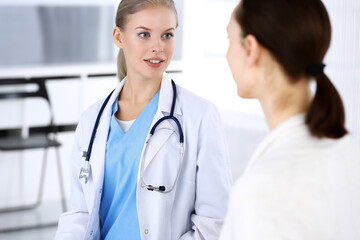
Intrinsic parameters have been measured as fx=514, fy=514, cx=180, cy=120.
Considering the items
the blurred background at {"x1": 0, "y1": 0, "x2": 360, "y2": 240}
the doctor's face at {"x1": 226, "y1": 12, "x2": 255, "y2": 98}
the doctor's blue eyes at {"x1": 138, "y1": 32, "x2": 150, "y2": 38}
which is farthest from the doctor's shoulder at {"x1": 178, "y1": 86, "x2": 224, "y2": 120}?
the blurred background at {"x1": 0, "y1": 0, "x2": 360, "y2": 240}

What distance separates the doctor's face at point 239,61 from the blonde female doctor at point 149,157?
50cm

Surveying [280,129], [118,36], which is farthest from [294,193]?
[118,36]

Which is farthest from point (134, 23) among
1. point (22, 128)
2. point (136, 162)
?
point (22, 128)

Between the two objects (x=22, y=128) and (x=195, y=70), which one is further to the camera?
(x=195, y=70)

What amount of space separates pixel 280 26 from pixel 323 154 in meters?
0.22

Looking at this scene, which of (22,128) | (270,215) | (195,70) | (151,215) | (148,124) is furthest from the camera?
(195,70)

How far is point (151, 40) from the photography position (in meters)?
1.55

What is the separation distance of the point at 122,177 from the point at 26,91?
5.98 ft

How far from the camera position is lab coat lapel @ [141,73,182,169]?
1.46m

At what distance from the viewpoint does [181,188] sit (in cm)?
147

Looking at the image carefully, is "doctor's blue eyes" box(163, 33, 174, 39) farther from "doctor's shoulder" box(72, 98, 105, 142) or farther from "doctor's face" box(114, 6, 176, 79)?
"doctor's shoulder" box(72, 98, 105, 142)

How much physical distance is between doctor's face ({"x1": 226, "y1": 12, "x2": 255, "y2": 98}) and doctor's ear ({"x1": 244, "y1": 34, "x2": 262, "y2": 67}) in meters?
0.01

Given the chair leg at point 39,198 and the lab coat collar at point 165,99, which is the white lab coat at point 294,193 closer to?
the lab coat collar at point 165,99

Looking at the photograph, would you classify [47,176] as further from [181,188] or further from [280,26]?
[280,26]
